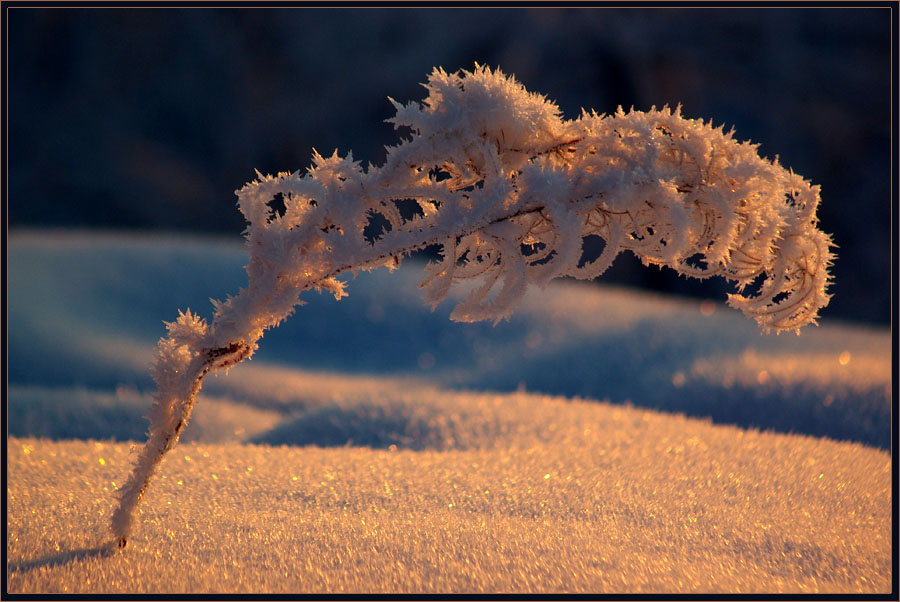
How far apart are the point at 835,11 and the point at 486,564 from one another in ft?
16.0

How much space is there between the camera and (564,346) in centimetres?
192

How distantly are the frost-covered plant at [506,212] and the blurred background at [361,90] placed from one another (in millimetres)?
3555

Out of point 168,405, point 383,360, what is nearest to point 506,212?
point 168,405

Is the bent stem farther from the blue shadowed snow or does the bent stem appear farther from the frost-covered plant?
the blue shadowed snow

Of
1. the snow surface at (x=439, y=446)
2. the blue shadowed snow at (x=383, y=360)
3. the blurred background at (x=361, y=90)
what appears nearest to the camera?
the snow surface at (x=439, y=446)

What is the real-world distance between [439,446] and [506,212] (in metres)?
0.68

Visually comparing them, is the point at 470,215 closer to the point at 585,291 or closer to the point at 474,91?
the point at 474,91

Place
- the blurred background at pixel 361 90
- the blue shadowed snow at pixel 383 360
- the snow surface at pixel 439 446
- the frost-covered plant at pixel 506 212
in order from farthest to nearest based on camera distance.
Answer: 1. the blurred background at pixel 361 90
2. the blue shadowed snow at pixel 383 360
3. the snow surface at pixel 439 446
4. the frost-covered plant at pixel 506 212

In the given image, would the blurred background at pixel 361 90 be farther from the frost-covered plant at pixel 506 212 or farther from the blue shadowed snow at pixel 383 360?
the frost-covered plant at pixel 506 212

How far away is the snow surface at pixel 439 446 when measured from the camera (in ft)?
2.50

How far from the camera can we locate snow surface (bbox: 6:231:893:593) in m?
0.76

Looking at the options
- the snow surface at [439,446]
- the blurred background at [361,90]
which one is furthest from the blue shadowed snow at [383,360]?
the blurred background at [361,90]

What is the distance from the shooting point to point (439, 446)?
4.07 feet

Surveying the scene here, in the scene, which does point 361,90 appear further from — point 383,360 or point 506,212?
point 506,212
